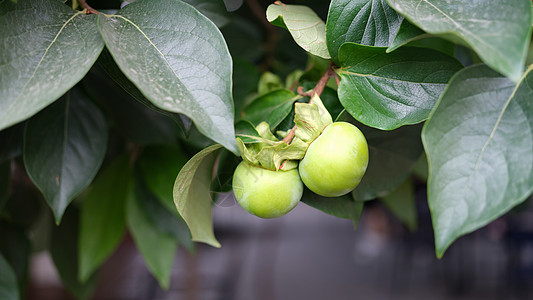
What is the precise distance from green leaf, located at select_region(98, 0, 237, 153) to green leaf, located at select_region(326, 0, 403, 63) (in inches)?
2.9

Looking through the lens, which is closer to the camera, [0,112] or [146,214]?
[0,112]

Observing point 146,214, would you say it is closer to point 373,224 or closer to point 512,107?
point 512,107

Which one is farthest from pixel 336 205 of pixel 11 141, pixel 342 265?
pixel 342 265

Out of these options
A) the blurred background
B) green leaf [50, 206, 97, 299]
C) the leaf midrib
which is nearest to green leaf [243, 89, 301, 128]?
the leaf midrib

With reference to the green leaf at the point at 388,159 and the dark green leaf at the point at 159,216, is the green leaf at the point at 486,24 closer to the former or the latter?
the green leaf at the point at 388,159

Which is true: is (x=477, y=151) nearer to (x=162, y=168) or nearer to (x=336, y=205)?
(x=336, y=205)

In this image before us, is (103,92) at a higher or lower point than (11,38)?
lower

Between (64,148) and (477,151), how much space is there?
0.32 meters

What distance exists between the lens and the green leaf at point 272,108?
0.29 m

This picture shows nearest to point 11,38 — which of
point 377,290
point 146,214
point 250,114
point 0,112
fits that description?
point 0,112

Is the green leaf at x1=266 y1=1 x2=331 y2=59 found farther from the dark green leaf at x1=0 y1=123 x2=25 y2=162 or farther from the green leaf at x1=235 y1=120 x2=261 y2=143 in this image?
the dark green leaf at x1=0 y1=123 x2=25 y2=162

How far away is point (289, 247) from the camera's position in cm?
539

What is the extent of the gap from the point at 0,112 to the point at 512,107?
0.24 meters

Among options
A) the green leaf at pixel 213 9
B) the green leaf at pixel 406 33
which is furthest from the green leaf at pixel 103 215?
the green leaf at pixel 406 33
